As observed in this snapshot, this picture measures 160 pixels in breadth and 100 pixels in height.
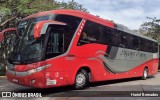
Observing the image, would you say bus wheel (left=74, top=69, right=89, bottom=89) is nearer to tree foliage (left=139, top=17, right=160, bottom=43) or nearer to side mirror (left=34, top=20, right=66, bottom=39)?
side mirror (left=34, top=20, right=66, bottom=39)

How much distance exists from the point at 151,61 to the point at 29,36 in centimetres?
1302

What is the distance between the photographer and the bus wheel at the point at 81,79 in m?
14.0

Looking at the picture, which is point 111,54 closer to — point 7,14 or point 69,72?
point 69,72

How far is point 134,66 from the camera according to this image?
20.0 m

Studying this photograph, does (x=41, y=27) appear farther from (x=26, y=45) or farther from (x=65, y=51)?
(x=65, y=51)

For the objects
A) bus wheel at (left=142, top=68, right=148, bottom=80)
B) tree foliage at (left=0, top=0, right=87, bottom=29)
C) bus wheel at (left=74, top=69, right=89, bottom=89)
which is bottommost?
bus wheel at (left=142, top=68, right=148, bottom=80)

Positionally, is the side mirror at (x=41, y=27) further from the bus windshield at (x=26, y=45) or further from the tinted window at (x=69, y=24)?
the bus windshield at (x=26, y=45)

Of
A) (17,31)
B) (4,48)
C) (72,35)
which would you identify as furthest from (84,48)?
(4,48)

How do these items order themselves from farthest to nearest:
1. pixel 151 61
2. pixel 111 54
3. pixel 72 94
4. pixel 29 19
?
pixel 151 61 → pixel 111 54 → pixel 29 19 → pixel 72 94

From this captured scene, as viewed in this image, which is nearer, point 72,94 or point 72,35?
point 72,94

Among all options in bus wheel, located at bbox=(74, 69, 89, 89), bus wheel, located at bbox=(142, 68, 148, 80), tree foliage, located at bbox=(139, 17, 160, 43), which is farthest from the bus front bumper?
tree foliage, located at bbox=(139, 17, 160, 43)

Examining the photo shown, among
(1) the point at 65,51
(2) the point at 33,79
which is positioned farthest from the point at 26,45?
(1) the point at 65,51

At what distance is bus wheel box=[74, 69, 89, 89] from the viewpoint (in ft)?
45.8

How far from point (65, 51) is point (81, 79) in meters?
1.78
